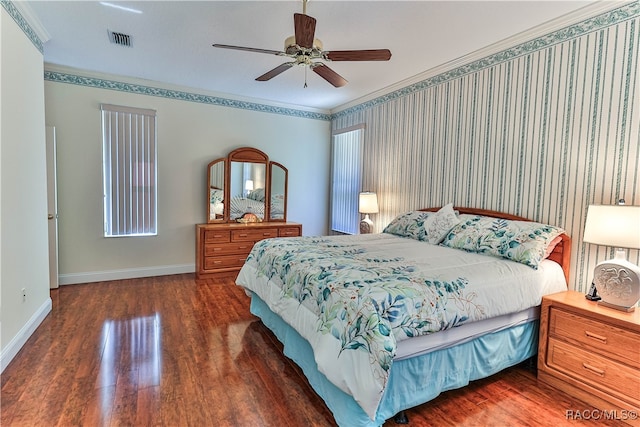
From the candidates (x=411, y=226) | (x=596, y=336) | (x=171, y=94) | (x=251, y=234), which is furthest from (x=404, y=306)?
(x=171, y=94)

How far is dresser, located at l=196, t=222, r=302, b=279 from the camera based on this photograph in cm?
455

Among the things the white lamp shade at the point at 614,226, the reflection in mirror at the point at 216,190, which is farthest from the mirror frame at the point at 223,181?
the white lamp shade at the point at 614,226

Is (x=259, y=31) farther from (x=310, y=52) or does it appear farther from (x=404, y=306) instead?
(x=404, y=306)

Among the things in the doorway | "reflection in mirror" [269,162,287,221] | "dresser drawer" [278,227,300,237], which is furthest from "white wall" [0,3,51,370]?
"reflection in mirror" [269,162,287,221]

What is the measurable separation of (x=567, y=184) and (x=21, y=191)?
4.41 m

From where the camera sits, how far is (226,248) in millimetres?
4695

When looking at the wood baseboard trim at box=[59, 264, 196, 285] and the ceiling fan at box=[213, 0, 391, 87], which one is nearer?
the ceiling fan at box=[213, 0, 391, 87]

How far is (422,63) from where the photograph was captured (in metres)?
3.57

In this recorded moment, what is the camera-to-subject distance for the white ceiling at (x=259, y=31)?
2.52 meters

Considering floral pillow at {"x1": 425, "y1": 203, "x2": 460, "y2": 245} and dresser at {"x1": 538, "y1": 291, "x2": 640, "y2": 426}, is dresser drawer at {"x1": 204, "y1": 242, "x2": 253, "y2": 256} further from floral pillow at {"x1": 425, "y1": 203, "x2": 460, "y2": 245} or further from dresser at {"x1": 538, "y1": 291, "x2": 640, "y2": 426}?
dresser at {"x1": 538, "y1": 291, "x2": 640, "y2": 426}

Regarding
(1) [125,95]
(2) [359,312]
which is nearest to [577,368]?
(2) [359,312]

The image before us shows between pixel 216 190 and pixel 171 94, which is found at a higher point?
pixel 171 94

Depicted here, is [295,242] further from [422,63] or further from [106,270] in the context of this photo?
[106,270]

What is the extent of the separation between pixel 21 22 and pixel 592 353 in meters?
4.80
